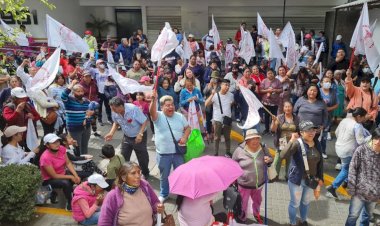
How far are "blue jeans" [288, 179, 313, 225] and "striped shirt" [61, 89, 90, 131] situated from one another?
398cm

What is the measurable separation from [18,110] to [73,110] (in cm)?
92

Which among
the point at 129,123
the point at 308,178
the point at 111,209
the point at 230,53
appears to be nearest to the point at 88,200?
the point at 111,209

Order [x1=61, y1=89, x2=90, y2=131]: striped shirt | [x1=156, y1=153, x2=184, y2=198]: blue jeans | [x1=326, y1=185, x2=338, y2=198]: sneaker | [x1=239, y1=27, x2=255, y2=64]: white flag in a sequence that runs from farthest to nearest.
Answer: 1. [x1=239, y1=27, x2=255, y2=64]: white flag
2. [x1=61, y1=89, x2=90, y2=131]: striped shirt
3. [x1=326, y1=185, x2=338, y2=198]: sneaker
4. [x1=156, y1=153, x2=184, y2=198]: blue jeans

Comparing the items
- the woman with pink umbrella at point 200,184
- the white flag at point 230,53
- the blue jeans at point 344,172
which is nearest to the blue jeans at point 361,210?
the blue jeans at point 344,172

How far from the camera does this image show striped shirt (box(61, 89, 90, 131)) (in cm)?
676

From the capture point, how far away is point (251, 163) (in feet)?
15.5

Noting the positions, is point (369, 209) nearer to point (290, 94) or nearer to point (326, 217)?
point (326, 217)

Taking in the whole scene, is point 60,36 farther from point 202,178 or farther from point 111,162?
point 202,178

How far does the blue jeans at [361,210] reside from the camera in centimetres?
457

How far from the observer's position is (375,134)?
4.27 meters

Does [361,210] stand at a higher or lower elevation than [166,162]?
lower

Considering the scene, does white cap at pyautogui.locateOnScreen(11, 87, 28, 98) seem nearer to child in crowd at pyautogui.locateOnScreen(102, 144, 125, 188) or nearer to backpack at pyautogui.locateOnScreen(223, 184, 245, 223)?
child in crowd at pyautogui.locateOnScreen(102, 144, 125, 188)

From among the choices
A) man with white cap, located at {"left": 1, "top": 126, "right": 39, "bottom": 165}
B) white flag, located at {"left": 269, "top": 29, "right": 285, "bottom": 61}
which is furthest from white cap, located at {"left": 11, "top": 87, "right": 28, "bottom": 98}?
white flag, located at {"left": 269, "top": 29, "right": 285, "bottom": 61}

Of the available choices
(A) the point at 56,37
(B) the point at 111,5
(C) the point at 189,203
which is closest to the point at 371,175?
(C) the point at 189,203
